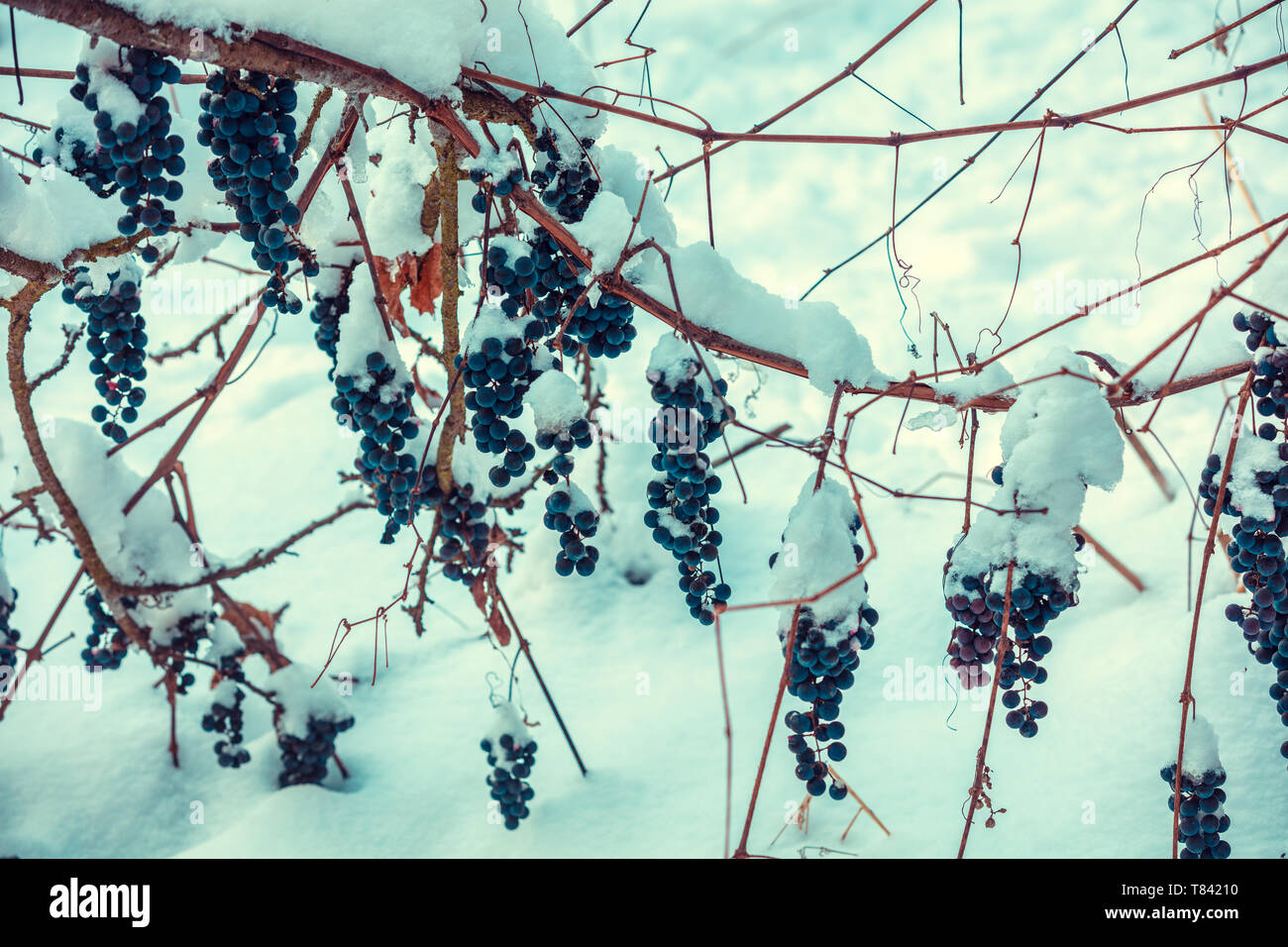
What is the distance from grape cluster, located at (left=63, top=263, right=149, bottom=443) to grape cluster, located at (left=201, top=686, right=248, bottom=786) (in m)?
0.50

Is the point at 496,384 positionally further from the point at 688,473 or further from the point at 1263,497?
the point at 1263,497

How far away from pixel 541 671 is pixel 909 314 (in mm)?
1210

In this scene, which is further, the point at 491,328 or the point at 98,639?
the point at 98,639

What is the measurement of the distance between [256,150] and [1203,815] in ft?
3.99

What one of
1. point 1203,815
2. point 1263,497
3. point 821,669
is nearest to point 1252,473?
point 1263,497

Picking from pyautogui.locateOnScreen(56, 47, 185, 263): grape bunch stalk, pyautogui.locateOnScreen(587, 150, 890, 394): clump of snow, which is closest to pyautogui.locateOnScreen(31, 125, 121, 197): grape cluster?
pyautogui.locateOnScreen(56, 47, 185, 263): grape bunch stalk

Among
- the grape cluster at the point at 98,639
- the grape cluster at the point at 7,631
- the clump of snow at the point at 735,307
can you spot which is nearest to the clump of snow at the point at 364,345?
the clump of snow at the point at 735,307

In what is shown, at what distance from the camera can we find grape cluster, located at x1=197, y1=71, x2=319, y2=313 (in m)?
0.83

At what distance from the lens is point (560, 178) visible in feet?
3.06

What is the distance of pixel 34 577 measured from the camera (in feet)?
6.75

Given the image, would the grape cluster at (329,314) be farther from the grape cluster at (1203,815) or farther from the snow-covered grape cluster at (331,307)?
the grape cluster at (1203,815)

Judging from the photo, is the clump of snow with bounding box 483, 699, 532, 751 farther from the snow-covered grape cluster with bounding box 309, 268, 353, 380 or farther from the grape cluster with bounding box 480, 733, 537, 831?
the snow-covered grape cluster with bounding box 309, 268, 353, 380
